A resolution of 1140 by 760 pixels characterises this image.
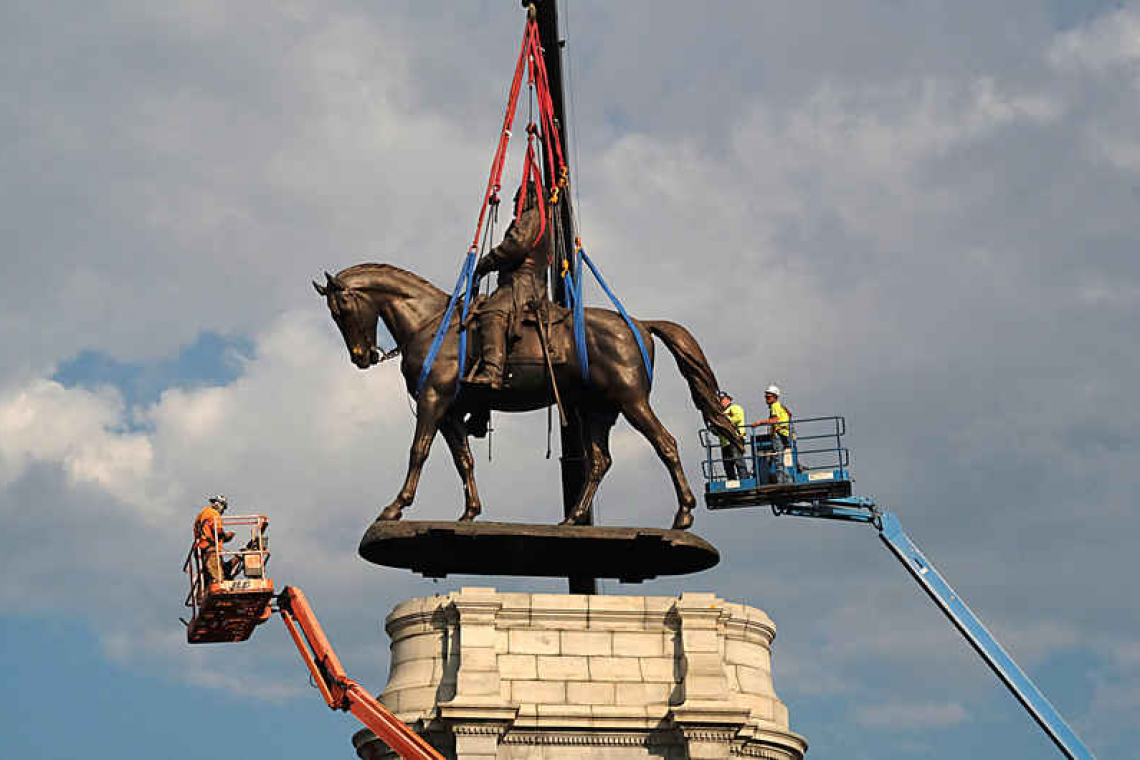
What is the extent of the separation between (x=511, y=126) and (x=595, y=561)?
10008 millimetres

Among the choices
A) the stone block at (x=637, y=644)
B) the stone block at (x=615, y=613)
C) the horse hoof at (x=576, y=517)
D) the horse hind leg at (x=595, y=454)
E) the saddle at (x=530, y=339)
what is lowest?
the stone block at (x=637, y=644)

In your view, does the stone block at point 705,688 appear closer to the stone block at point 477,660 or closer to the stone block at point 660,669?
the stone block at point 660,669

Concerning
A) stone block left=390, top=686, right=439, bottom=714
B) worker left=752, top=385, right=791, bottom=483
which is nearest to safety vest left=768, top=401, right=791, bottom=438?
worker left=752, top=385, right=791, bottom=483

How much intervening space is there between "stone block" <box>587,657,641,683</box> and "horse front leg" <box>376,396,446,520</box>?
15.2ft

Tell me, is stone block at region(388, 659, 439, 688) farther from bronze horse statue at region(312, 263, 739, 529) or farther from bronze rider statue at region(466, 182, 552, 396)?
bronze rider statue at region(466, 182, 552, 396)

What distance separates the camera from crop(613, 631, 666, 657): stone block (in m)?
31.6

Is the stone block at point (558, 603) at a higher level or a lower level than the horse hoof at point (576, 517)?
lower

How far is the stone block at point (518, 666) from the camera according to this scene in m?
31.0

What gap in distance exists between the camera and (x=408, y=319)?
111ft

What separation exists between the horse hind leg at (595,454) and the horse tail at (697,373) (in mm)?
1740

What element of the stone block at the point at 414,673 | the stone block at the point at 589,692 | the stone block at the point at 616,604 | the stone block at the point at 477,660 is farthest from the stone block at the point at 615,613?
the stone block at the point at 414,673

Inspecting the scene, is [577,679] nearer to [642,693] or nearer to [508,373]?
[642,693]

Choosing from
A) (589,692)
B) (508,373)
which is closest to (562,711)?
(589,692)

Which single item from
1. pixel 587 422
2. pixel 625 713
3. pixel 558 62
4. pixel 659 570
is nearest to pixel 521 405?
pixel 587 422
